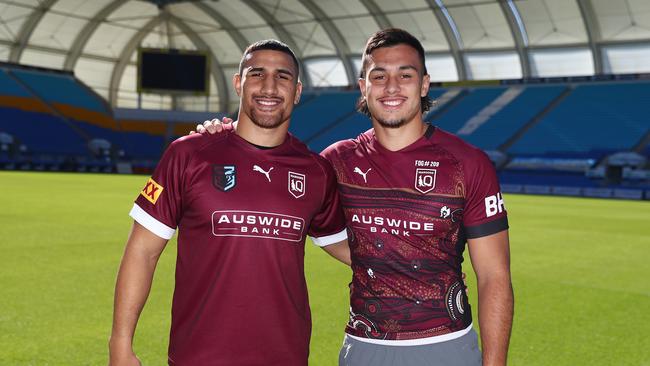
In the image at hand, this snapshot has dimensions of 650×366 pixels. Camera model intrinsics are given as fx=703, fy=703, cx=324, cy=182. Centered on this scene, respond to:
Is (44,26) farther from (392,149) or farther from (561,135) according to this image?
(392,149)

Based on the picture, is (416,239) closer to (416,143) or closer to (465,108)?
(416,143)

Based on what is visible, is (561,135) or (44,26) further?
(44,26)

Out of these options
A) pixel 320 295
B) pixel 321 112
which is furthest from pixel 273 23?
pixel 320 295

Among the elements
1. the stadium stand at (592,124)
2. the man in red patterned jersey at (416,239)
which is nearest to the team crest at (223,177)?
the man in red patterned jersey at (416,239)

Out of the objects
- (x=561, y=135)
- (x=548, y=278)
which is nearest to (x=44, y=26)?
(x=561, y=135)

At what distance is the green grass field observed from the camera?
6004 mm

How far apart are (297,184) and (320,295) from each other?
525 cm

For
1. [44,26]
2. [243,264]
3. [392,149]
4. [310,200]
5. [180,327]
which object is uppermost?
[44,26]

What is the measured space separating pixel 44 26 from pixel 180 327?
48.8 m

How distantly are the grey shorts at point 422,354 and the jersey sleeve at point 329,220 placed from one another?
671mm

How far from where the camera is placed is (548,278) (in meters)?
10.0

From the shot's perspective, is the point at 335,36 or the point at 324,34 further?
the point at 324,34

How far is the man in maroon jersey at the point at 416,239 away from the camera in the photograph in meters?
3.13

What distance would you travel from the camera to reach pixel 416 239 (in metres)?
3.18
